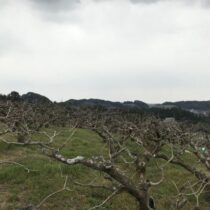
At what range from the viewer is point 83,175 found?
21891 millimetres

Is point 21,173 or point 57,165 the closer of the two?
point 21,173

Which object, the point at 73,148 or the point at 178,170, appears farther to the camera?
the point at 73,148

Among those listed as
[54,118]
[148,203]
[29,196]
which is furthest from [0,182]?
[54,118]

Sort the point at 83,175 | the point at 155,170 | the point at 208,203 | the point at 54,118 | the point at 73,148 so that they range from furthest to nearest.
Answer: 1. the point at 54,118
2. the point at 73,148
3. the point at 155,170
4. the point at 83,175
5. the point at 208,203

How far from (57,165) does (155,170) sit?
5173 mm

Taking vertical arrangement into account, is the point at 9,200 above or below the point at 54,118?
below

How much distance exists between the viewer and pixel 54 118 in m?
40.4

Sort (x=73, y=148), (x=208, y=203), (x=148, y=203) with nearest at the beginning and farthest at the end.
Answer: (x=148, y=203), (x=208, y=203), (x=73, y=148)

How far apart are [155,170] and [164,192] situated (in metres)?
4.13

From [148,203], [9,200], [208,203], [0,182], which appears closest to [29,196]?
[9,200]

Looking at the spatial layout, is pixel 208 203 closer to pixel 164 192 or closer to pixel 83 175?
Result: pixel 164 192

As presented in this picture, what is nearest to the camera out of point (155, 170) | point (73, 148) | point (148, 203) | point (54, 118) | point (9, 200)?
point (148, 203)

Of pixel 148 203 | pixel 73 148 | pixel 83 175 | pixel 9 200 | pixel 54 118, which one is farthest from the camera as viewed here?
pixel 54 118

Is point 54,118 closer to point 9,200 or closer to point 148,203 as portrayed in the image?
point 9,200
